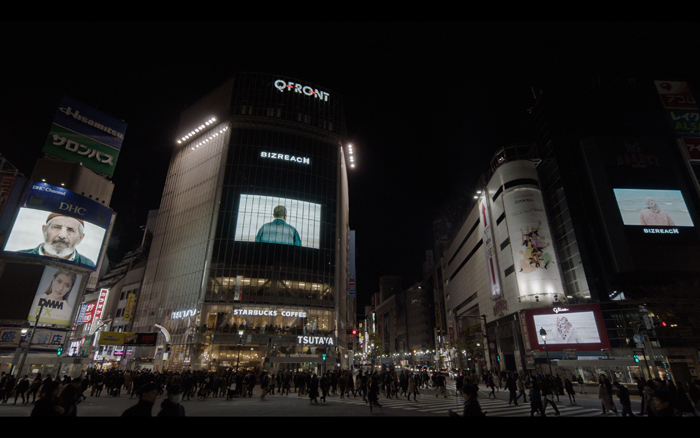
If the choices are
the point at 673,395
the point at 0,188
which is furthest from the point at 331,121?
the point at 673,395

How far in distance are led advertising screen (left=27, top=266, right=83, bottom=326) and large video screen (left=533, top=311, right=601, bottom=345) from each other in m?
59.6

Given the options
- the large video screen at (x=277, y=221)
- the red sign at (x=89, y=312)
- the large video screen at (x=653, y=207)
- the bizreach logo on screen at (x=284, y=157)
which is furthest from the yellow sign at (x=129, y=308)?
the large video screen at (x=653, y=207)

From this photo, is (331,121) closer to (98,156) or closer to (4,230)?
(98,156)

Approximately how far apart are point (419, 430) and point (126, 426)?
2.96 meters

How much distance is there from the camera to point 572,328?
135 feet

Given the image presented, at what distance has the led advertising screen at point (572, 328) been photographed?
3988cm

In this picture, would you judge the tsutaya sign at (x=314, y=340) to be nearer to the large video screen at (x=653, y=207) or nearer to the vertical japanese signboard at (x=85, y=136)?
the vertical japanese signboard at (x=85, y=136)

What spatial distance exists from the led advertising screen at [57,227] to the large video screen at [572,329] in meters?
58.2

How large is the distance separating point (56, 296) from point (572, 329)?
63188mm

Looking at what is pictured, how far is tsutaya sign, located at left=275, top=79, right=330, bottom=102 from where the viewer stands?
221 feet

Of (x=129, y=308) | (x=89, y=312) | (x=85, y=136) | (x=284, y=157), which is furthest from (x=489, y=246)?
(x=89, y=312)

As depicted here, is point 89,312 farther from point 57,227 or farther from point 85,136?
point 85,136

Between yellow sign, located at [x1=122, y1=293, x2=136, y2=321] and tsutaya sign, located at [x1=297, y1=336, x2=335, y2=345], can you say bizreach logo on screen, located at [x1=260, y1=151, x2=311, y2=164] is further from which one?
yellow sign, located at [x1=122, y1=293, x2=136, y2=321]

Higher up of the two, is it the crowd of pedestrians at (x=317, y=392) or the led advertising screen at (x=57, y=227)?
the led advertising screen at (x=57, y=227)
